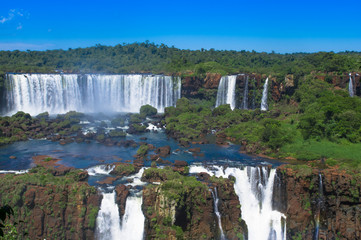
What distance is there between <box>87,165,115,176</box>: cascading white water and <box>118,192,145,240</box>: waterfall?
160 inches

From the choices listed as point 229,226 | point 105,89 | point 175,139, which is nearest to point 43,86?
point 105,89

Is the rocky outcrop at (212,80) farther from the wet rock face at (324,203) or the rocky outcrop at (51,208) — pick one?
the rocky outcrop at (51,208)

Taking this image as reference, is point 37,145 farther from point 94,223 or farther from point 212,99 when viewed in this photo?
point 212,99

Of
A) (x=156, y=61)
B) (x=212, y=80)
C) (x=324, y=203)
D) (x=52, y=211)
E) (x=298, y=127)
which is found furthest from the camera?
(x=156, y=61)

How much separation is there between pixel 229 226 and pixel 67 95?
2735 cm

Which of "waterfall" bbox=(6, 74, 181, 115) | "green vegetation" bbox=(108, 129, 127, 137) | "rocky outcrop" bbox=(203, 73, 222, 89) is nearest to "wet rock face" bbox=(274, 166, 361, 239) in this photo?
"green vegetation" bbox=(108, 129, 127, 137)

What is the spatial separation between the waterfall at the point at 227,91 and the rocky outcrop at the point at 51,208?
82.7ft

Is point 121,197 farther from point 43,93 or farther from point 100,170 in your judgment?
point 43,93

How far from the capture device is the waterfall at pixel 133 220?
14.9m

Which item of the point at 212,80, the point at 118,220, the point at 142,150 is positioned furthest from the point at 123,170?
the point at 212,80

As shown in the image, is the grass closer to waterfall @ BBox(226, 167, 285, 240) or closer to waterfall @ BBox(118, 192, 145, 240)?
waterfall @ BBox(226, 167, 285, 240)

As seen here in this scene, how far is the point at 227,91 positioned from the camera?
38438 mm

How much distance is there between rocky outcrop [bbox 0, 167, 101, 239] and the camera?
47.1 feet

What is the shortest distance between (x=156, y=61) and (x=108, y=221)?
50.1m
